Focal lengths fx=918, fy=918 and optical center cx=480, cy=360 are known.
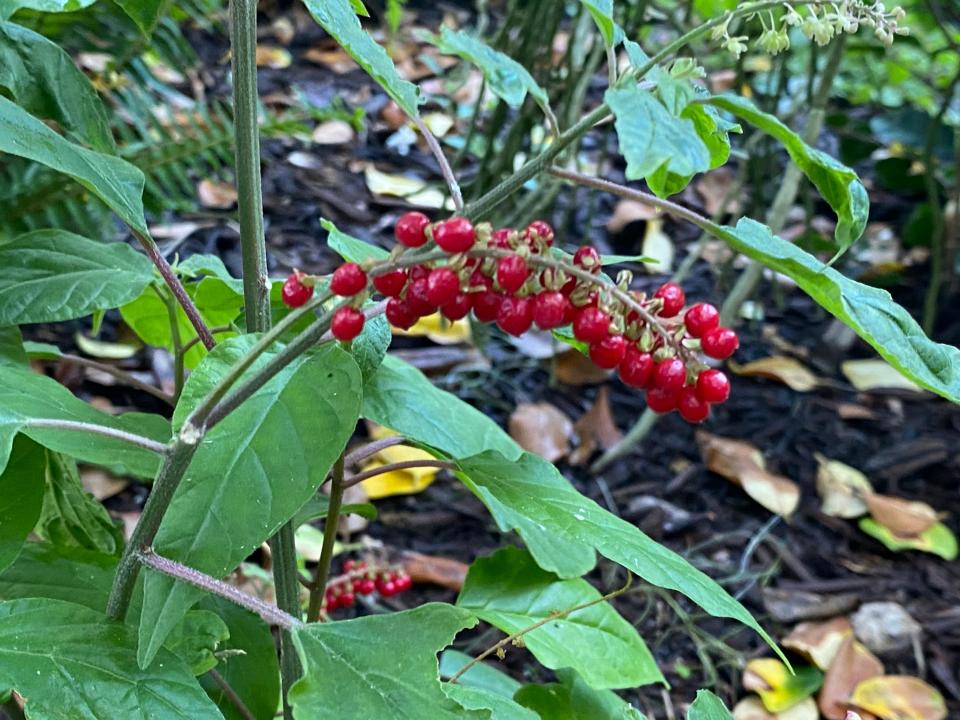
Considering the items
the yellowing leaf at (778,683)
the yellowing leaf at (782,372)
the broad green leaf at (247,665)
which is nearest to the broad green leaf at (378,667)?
the broad green leaf at (247,665)

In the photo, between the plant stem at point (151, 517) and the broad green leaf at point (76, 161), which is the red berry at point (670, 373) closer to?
the plant stem at point (151, 517)

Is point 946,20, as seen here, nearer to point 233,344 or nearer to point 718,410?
point 718,410

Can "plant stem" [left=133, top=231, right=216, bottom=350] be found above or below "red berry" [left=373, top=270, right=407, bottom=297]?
below

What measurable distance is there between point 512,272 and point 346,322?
0.12 metres

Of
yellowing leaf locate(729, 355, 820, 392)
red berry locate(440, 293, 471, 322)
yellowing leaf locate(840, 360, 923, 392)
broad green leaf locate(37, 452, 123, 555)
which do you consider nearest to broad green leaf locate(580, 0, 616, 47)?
red berry locate(440, 293, 471, 322)

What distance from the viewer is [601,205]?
9.14 ft

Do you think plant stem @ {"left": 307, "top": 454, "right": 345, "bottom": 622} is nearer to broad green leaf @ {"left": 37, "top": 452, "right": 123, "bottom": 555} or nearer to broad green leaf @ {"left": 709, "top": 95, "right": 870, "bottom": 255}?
broad green leaf @ {"left": 37, "top": 452, "right": 123, "bottom": 555}

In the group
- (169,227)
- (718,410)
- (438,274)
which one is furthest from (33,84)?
(718,410)

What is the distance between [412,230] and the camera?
66 centimetres

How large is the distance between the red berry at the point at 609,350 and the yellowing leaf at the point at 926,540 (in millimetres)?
1449

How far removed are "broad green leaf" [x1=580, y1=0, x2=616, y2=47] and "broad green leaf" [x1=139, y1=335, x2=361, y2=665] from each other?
1.06 ft

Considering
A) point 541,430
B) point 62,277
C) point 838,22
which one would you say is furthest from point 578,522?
point 541,430

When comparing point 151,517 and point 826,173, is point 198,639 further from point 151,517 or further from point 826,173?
point 826,173

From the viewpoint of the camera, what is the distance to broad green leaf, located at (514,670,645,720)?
1.05m
